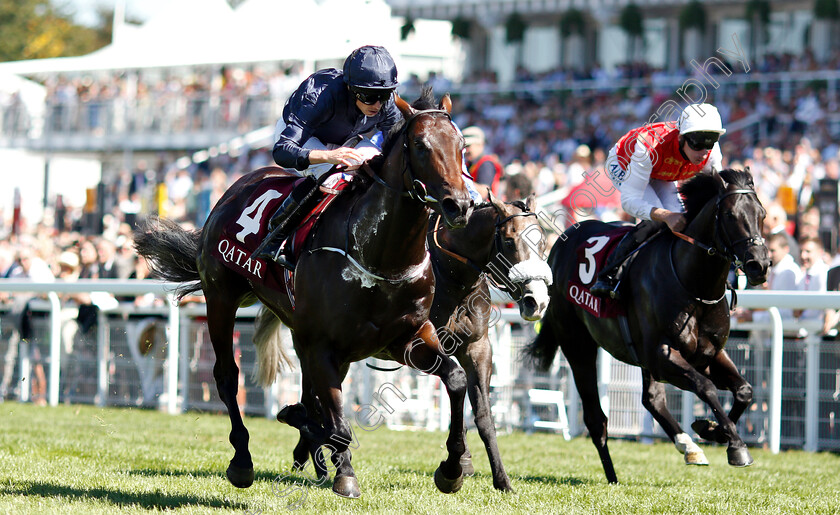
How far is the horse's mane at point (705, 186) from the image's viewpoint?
19.2 feet

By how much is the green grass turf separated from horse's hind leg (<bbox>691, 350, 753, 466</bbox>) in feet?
0.85

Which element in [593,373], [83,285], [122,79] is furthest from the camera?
[122,79]

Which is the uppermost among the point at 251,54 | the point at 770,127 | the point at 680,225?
the point at 251,54

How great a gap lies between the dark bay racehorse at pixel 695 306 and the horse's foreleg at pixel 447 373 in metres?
1.47

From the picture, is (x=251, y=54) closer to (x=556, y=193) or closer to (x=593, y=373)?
(x=556, y=193)

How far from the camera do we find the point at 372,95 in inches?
199

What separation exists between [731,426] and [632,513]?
0.84 m

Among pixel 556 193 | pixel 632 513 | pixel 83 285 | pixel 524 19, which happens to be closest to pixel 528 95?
pixel 524 19

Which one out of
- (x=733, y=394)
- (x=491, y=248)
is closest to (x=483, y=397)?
(x=491, y=248)

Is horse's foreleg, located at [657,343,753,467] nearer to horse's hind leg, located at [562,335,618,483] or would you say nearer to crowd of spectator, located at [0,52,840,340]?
horse's hind leg, located at [562,335,618,483]

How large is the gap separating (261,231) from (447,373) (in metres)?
1.36

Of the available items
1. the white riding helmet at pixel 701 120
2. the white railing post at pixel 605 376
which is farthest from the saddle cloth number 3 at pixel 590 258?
the white railing post at pixel 605 376

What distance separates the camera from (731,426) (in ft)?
18.0

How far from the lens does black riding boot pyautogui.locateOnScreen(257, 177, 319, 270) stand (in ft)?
16.7
